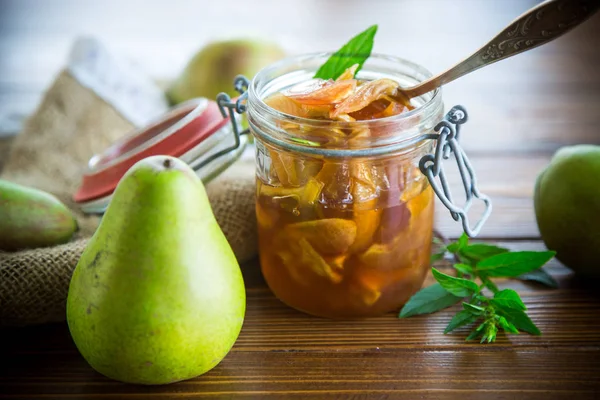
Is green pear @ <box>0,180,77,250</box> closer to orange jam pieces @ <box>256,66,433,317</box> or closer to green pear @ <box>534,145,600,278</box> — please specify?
orange jam pieces @ <box>256,66,433,317</box>

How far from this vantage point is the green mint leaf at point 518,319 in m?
0.78

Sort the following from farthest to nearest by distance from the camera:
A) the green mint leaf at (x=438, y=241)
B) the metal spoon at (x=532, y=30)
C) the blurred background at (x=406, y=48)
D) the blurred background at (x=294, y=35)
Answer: the blurred background at (x=294, y=35), the blurred background at (x=406, y=48), the green mint leaf at (x=438, y=241), the metal spoon at (x=532, y=30)

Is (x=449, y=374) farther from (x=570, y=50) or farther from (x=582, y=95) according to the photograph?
(x=570, y=50)

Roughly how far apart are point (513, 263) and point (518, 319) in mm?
71

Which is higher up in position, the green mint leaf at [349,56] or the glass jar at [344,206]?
the green mint leaf at [349,56]

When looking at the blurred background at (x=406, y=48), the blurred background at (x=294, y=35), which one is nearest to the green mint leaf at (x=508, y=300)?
the blurred background at (x=406, y=48)

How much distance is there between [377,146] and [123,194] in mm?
258

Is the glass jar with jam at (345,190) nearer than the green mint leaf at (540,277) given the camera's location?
Yes

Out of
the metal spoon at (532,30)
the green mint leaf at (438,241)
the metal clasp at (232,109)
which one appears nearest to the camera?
the metal spoon at (532,30)

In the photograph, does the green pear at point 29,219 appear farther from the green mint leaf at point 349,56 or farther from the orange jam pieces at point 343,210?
the green mint leaf at point 349,56

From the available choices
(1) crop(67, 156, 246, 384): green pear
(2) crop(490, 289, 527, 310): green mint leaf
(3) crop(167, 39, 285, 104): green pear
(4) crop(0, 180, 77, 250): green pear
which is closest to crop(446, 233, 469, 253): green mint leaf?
(2) crop(490, 289, 527, 310): green mint leaf

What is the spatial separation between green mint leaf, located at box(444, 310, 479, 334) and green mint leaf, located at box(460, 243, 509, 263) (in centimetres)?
10

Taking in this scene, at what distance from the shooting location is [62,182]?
1100 mm

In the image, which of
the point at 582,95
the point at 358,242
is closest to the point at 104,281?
the point at 358,242
